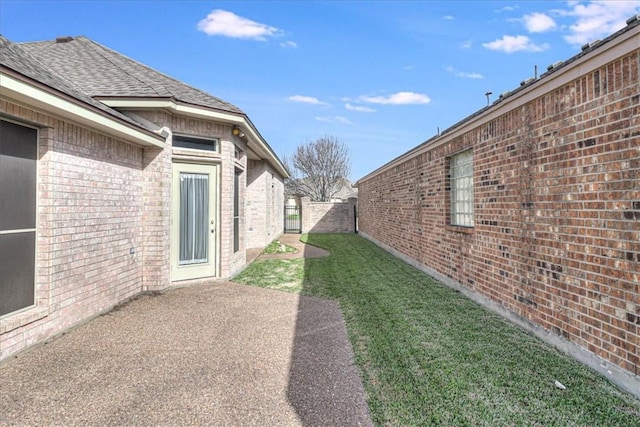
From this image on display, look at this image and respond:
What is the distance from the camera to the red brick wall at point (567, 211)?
2750 millimetres

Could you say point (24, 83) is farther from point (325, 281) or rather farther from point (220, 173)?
point (325, 281)

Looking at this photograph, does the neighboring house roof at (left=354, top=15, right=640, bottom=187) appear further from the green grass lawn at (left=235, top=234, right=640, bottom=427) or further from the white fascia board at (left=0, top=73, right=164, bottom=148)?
the white fascia board at (left=0, top=73, right=164, bottom=148)

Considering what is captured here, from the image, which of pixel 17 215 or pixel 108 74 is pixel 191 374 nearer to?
pixel 17 215

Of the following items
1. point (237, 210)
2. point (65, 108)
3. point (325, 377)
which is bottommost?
point (325, 377)

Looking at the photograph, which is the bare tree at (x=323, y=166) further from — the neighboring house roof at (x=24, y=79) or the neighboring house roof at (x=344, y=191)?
the neighboring house roof at (x=24, y=79)

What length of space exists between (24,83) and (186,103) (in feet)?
9.91

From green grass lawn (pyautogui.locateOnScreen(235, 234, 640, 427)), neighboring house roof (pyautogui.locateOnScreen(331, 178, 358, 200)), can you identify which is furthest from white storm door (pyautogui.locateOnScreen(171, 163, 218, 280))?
neighboring house roof (pyautogui.locateOnScreen(331, 178, 358, 200))

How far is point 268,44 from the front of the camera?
12.2m

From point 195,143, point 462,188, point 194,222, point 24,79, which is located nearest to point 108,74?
point 195,143

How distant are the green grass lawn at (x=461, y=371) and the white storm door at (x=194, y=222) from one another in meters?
2.81

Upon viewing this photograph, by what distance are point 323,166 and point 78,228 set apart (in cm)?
3096

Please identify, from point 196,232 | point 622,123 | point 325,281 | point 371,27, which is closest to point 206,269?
point 196,232

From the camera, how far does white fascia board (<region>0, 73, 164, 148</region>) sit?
10.3 ft

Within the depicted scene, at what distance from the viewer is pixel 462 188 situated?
21.1ft
